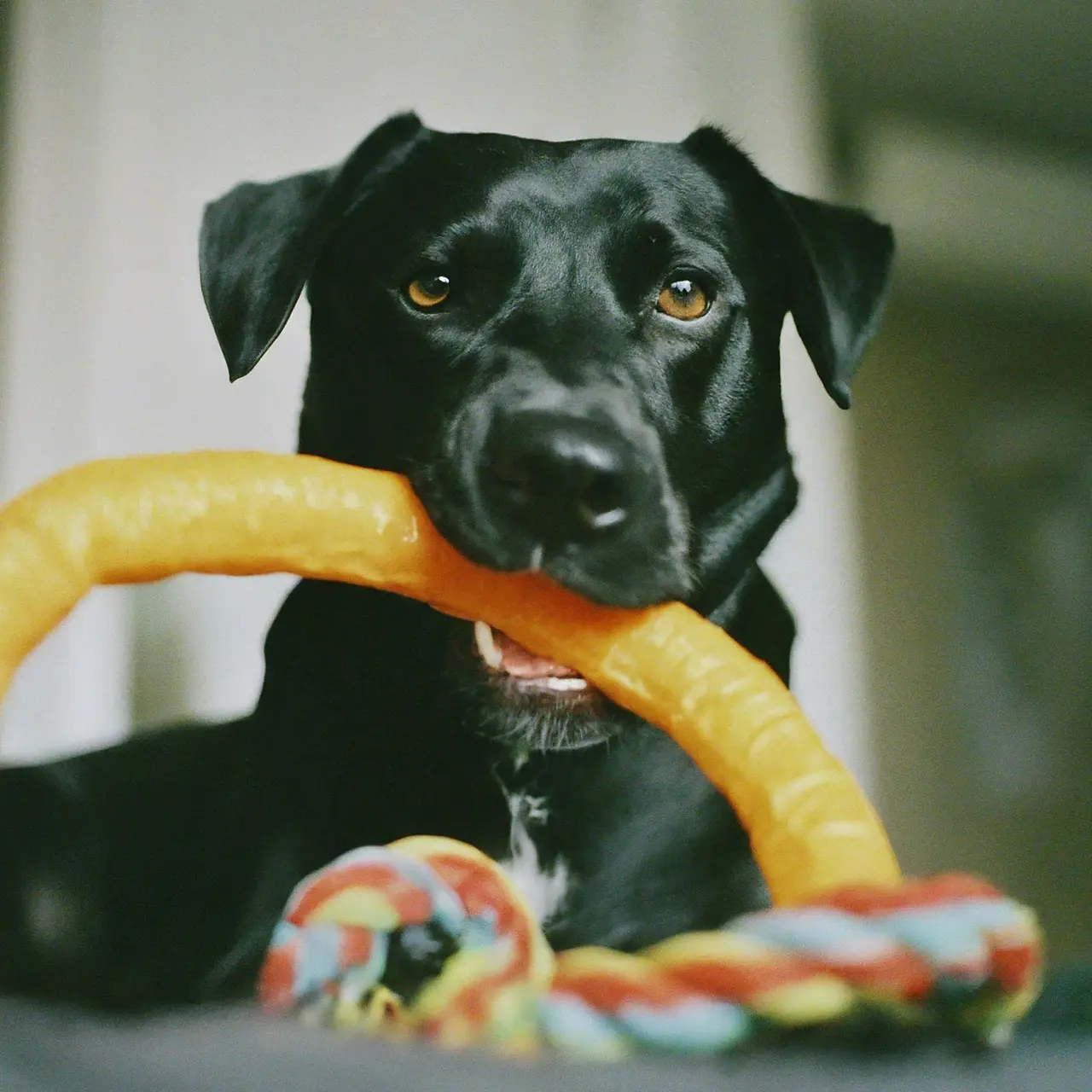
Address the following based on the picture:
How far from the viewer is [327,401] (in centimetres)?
118

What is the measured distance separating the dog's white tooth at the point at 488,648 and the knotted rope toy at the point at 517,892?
130mm

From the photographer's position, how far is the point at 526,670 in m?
0.98

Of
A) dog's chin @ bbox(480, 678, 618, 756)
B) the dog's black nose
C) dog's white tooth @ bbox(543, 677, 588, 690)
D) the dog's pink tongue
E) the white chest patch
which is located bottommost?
the white chest patch

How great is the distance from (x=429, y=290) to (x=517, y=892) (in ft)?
2.09

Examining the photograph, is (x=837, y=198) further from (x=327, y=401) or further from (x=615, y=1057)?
(x=615, y=1057)

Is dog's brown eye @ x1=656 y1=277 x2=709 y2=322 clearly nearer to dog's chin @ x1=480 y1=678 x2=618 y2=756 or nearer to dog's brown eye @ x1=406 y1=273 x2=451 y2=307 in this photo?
dog's brown eye @ x1=406 y1=273 x2=451 y2=307

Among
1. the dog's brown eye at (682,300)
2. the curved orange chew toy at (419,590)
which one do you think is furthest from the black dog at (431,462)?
the curved orange chew toy at (419,590)

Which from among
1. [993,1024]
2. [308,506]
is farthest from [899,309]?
[993,1024]

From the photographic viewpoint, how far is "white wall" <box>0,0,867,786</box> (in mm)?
1352

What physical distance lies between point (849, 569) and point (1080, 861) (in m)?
0.53

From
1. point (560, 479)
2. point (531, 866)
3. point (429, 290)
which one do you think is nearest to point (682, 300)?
point (429, 290)

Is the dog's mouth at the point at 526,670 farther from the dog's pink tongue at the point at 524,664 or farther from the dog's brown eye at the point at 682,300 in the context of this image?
the dog's brown eye at the point at 682,300

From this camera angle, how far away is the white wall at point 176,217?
1352 millimetres

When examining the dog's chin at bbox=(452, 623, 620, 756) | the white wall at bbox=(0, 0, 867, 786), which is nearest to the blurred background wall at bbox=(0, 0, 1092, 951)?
the white wall at bbox=(0, 0, 867, 786)
